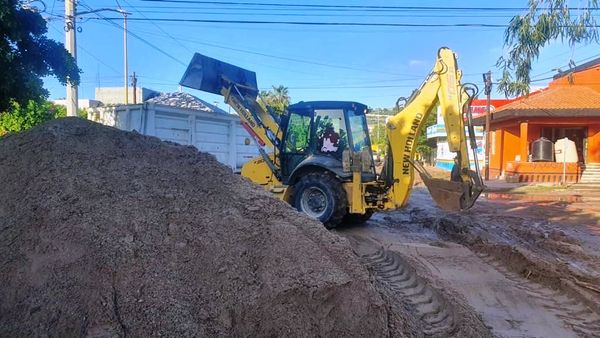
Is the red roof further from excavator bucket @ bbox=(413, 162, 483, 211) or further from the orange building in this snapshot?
excavator bucket @ bbox=(413, 162, 483, 211)

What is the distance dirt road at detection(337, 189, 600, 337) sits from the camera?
473 cm

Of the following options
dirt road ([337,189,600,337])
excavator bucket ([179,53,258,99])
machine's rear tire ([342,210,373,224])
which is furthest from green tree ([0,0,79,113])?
machine's rear tire ([342,210,373,224])

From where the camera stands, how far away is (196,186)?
165 inches

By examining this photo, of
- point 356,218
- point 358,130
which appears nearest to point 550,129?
point 356,218

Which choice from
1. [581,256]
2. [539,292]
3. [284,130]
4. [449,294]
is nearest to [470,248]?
[581,256]

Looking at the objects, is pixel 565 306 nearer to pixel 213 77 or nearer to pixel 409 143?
pixel 409 143

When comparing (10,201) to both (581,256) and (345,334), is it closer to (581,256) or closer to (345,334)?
(345,334)

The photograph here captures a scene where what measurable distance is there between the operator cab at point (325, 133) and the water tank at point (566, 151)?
16731 millimetres

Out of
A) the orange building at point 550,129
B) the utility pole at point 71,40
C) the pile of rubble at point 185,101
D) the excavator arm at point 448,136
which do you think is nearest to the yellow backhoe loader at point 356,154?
the excavator arm at point 448,136

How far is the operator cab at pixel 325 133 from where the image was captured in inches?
375

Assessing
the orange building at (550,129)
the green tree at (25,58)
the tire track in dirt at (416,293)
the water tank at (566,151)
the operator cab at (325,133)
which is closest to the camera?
the tire track in dirt at (416,293)

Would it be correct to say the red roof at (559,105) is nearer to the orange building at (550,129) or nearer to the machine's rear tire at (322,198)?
the orange building at (550,129)

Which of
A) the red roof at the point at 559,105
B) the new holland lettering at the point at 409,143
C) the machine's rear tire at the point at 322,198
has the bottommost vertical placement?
the machine's rear tire at the point at 322,198

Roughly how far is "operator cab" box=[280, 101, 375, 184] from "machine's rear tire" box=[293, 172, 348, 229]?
0.29 m
